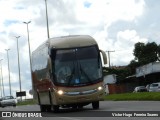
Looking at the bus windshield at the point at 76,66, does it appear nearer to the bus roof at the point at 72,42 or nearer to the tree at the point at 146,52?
the bus roof at the point at 72,42

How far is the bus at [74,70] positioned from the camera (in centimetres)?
2720

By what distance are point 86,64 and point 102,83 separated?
4.11ft

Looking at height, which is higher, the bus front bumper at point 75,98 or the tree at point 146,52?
the tree at point 146,52

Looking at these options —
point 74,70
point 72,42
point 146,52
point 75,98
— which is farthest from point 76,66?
point 146,52

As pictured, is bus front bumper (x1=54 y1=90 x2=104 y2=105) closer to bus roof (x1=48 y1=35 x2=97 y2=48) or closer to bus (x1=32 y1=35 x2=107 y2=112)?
bus (x1=32 y1=35 x2=107 y2=112)

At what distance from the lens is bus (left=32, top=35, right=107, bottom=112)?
2720 cm

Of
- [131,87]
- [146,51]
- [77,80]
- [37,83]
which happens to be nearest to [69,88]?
[77,80]

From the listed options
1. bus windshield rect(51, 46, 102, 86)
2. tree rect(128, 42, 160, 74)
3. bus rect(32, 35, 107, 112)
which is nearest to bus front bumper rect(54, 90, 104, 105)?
bus rect(32, 35, 107, 112)

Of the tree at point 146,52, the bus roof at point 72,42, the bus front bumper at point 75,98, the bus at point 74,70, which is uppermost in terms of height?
the tree at point 146,52

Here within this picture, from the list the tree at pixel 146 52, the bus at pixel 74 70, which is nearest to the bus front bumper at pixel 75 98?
the bus at pixel 74 70

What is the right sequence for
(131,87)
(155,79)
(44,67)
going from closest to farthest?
(44,67) < (155,79) < (131,87)

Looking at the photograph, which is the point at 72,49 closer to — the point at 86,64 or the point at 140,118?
the point at 86,64

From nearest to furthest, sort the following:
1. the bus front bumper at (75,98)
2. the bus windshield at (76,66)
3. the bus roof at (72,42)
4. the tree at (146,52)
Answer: the bus front bumper at (75,98), the bus windshield at (76,66), the bus roof at (72,42), the tree at (146,52)

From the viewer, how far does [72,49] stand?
27938 millimetres
